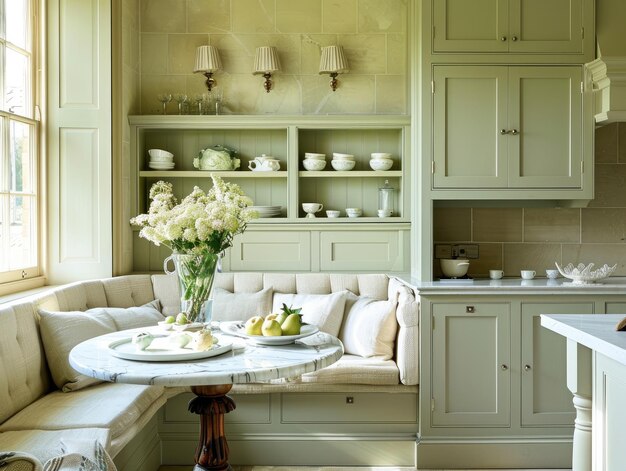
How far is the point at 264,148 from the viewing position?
449 centimetres

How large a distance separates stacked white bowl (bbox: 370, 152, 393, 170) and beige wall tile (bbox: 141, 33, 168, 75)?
1.51 metres

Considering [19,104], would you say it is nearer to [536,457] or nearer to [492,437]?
[492,437]

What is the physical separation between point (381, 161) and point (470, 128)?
2.15 ft

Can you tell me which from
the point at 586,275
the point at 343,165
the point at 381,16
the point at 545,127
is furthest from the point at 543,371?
the point at 381,16

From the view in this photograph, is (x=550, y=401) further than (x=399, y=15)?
No

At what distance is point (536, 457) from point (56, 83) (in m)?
3.49

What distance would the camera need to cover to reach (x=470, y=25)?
3836mm

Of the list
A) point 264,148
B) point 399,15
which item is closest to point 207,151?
point 264,148

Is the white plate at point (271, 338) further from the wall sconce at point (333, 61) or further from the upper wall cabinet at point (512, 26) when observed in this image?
the wall sconce at point (333, 61)

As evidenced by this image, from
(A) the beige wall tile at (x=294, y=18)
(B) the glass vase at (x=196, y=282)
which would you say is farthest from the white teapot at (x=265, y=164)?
(B) the glass vase at (x=196, y=282)

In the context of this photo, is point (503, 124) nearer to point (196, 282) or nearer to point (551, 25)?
point (551, 25)

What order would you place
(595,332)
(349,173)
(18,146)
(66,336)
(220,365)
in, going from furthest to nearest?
(349,173), (18,146), (66,336), (220,365), (595,332)

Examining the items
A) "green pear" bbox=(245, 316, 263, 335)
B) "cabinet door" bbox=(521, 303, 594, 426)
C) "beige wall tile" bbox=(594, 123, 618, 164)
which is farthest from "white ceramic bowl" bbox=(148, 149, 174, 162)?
"beige wall tile" bbox=(594, 123, 618, 164)

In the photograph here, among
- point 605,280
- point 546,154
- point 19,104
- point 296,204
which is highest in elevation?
point 19,104
